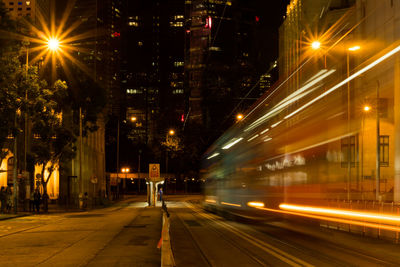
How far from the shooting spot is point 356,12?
32031 millimetres

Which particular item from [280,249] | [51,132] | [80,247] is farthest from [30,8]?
[280,249]

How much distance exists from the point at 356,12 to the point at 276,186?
20.3 m

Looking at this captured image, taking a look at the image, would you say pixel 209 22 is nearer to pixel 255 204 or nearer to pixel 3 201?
pixel 3 201

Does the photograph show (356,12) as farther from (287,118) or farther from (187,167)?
(187,167)

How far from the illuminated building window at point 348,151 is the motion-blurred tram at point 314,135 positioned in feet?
0.05

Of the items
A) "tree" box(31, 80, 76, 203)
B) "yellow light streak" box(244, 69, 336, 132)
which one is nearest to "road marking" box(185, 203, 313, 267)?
"yellow light streak" box(244, 69, 336, 132)

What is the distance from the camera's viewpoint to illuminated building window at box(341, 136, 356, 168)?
12461mm

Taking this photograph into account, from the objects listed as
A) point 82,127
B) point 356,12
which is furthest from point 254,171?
point 82,127

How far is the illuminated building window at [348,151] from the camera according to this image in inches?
491

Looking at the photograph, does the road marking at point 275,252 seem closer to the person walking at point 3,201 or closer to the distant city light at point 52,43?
the distant city light at point 52,43

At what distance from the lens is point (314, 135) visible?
43.7ft

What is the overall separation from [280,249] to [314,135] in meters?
3.44

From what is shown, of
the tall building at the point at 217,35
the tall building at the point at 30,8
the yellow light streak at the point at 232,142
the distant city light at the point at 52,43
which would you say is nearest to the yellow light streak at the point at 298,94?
the yellow light streak at the point at 232,142

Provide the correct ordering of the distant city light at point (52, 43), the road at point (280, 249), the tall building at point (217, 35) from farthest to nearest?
1. the tall building at point (217, 35)
2. the distant city light at point (52, 43)
3. the road at point (280, 249)
